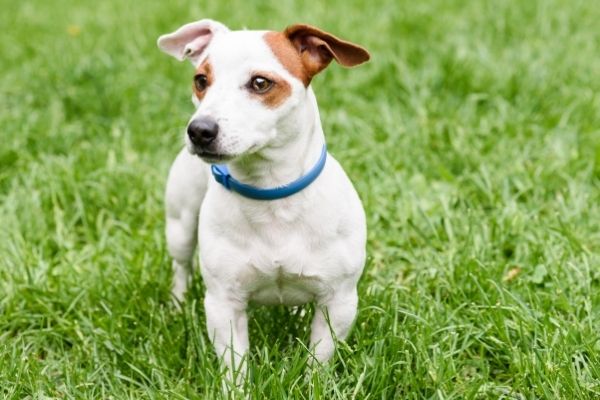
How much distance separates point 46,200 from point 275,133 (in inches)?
93.3

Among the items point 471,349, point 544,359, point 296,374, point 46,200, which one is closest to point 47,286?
point 46,200

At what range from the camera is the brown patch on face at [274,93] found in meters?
2.83

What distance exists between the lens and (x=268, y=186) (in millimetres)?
3078

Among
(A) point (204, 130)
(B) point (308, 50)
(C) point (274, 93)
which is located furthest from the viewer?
(B) point (308, 50)

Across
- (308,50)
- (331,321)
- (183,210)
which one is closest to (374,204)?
(183,210)

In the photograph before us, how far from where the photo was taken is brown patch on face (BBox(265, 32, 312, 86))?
2922 mm

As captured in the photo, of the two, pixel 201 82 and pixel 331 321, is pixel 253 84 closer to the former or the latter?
pixel 201 82

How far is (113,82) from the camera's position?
20.5 ft

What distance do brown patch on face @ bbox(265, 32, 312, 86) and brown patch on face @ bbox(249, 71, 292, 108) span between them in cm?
9

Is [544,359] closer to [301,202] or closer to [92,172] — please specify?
[301,202]

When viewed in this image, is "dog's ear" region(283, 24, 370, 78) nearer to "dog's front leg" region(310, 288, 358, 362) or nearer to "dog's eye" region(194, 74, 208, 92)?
"dog's eye" region(194, 74, 208, 92)

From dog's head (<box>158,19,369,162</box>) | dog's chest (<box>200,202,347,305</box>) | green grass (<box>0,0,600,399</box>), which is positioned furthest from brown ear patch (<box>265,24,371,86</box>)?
green grass (<box>0,0,600,399</box>)

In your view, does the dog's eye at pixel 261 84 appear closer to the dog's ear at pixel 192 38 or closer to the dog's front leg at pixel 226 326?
the dog's ear at pixel 192 38

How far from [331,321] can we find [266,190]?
0.58m
